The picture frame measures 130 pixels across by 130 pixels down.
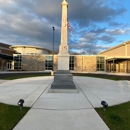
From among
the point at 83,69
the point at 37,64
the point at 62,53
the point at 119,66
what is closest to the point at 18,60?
the point at 37,64

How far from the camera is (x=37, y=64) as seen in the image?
48.9 meters

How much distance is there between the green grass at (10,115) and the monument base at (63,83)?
366cm

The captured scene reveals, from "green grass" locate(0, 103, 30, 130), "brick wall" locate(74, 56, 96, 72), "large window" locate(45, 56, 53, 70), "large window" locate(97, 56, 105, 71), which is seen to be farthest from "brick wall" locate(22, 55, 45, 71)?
"green grass" locate(0, 103, 30, 130)

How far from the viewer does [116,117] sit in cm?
518

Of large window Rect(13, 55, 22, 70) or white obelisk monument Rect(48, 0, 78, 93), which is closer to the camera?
white obelisk monument Rect(48, 0, 78, 93)

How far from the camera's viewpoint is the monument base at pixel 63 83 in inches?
374

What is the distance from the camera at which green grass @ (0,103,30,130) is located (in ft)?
14.8

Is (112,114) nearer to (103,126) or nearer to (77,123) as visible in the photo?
(103,126)

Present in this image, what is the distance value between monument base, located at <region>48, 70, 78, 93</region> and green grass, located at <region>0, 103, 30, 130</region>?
366 cm

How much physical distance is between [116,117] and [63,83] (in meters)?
5.17

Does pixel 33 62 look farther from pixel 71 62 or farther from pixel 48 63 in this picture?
pixel 71 62

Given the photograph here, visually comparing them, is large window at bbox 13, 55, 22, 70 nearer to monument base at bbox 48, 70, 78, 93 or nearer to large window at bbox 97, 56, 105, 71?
large window at bbox 97, 56, 105, 71

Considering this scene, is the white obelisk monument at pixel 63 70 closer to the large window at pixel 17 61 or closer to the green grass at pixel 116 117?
the green grass at pixel 116 117

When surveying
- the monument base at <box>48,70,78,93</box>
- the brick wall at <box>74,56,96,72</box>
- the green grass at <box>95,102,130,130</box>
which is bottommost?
the green grass at <box>95,102,130,130</box>
